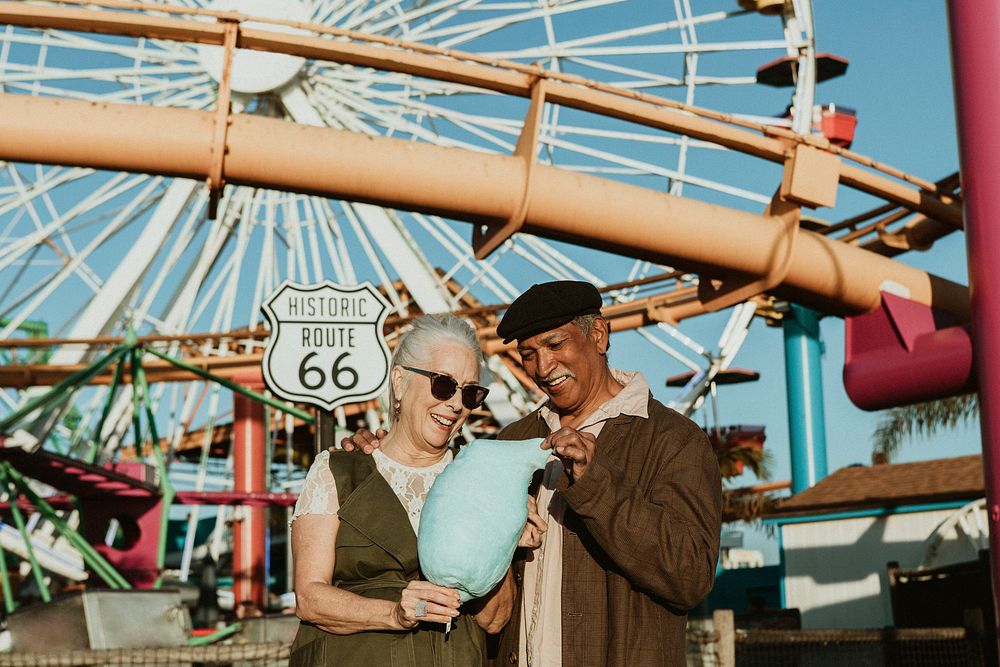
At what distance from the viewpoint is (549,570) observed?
2891 mm

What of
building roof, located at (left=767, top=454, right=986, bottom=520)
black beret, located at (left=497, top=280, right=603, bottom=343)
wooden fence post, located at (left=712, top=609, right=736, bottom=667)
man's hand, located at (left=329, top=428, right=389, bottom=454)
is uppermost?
building roof, located at (left=767, top=454, right=986, bottom=520)

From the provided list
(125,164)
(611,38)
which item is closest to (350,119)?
(611,38)

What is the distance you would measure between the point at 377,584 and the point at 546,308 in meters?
0.76

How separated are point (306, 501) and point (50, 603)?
23.6 feet

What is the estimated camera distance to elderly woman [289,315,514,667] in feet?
8.89

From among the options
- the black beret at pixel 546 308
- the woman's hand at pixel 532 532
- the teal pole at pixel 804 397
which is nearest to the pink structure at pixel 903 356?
the black beret at pixel 546 308

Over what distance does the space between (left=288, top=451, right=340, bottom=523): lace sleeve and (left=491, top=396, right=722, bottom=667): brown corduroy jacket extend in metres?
0.50

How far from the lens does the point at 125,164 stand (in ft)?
24.2

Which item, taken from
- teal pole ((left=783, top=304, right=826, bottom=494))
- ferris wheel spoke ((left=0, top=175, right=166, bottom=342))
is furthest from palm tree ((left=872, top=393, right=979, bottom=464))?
ferris wheel spoke ((left=0, top=175, right=166, bottom=342))

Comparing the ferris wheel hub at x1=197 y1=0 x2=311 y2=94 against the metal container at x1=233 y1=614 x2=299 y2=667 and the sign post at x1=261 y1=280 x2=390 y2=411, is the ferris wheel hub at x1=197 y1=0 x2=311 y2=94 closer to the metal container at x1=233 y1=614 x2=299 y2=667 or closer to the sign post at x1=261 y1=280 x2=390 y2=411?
the metal container at x1=233 y1=614 x2=299 y2=667

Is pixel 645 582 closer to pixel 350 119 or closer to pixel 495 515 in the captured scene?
pixel 495 515

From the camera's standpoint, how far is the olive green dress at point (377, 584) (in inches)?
108

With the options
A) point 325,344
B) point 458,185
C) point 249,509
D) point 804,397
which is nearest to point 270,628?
point 458,185

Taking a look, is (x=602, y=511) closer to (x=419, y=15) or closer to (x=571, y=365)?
(x=571, y=365)
